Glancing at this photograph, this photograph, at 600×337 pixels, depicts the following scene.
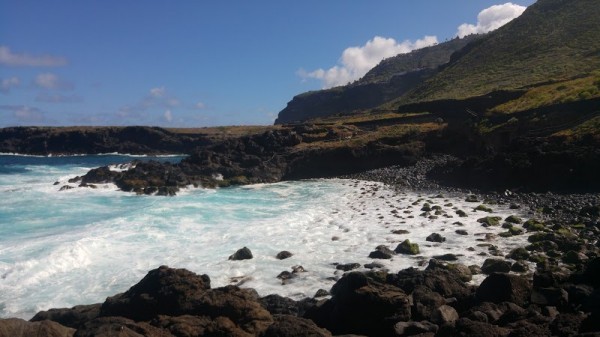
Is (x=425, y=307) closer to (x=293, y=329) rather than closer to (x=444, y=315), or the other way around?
(x=444, y=315)

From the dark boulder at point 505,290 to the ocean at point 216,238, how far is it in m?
4.46

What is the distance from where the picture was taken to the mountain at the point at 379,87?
138m

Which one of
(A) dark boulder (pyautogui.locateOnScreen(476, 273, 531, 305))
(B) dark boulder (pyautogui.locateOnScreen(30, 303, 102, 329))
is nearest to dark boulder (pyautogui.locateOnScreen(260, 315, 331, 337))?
(A) dark boulder (pyautogui.locateOnScreen(476, 273, 531, 305))

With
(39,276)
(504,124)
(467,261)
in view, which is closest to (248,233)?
(39,276)

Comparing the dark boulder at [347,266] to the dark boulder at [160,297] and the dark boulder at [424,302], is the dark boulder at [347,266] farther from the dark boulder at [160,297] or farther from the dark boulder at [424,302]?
the dark boulder at [160,297]

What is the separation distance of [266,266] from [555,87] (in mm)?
41014

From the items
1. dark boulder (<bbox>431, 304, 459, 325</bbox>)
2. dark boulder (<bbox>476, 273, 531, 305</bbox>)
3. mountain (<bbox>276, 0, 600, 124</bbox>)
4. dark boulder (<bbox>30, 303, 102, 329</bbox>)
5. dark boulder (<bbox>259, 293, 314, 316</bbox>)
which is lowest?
dark boulder (<bbox>259, 293, 314, 316</bbox>)

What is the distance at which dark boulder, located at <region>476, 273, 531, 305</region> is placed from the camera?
41.5 ft

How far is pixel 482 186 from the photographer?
33.1 meters

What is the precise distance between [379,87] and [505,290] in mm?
132484

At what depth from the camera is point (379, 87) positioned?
14138 cm

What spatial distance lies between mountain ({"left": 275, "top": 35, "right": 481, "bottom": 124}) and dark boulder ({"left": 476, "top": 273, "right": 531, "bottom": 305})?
365 ft

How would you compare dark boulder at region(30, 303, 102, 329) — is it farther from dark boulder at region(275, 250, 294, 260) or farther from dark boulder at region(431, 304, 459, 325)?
dark boulder at region(431, 304, 459, 325)

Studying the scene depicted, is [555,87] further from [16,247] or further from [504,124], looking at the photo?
[16,247]
